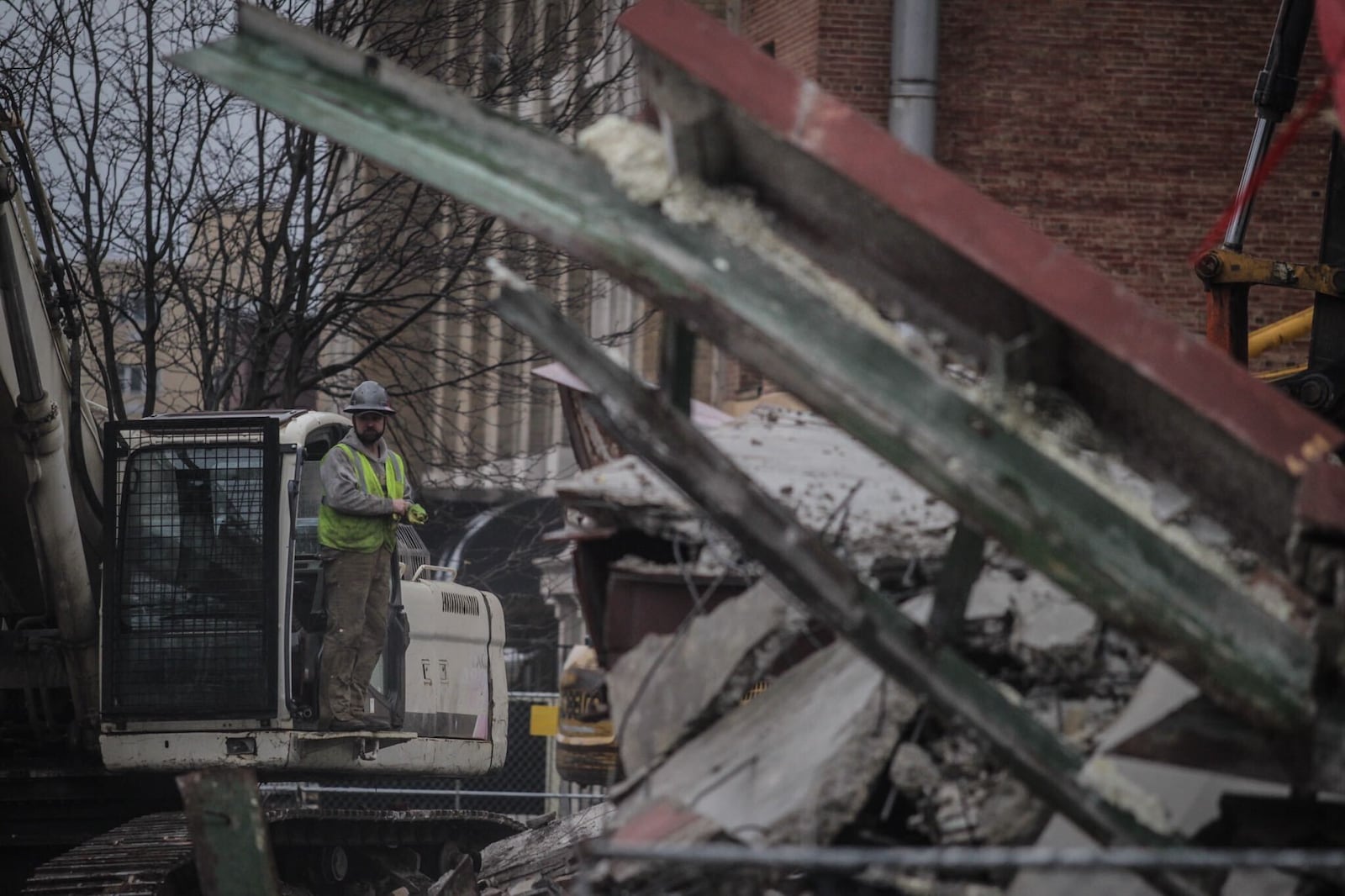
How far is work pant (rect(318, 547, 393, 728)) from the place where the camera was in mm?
8758

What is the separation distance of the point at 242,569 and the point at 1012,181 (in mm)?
10340

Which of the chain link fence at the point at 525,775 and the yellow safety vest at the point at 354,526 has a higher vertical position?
the yellow safety vest at the point at 354,526

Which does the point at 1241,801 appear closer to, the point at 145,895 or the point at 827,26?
the point at 145,895

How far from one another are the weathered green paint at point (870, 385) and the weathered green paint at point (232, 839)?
2.48 meters

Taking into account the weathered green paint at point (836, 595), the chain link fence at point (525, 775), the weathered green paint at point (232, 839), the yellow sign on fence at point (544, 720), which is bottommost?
the chain link fence at point (525, 775)

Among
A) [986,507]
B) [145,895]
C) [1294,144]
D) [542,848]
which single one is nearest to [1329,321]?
[542,848]

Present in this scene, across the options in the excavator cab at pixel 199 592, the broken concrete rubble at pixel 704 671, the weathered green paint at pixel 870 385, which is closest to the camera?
the weathered green paint at pixel 870 385

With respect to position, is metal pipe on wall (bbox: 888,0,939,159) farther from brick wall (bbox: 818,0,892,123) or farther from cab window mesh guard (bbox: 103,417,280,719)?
cab window mesh guard (bbox: 103,417,280,719)

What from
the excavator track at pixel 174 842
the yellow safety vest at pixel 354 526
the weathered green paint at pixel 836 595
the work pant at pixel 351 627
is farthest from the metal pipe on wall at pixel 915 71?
the weathered green paint at pixel 836 595

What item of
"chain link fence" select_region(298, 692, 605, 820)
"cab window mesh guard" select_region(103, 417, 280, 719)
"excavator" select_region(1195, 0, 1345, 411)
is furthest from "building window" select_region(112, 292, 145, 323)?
"excavator" select_region(1195, 0, 1345, 411)

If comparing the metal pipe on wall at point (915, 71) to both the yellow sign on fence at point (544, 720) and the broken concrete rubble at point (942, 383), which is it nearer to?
the yellow sign on fence at point (544, 720)

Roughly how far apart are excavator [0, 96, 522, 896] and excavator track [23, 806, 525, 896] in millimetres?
18

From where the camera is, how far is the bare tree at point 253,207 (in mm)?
12594

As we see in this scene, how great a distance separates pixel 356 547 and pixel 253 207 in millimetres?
5459
